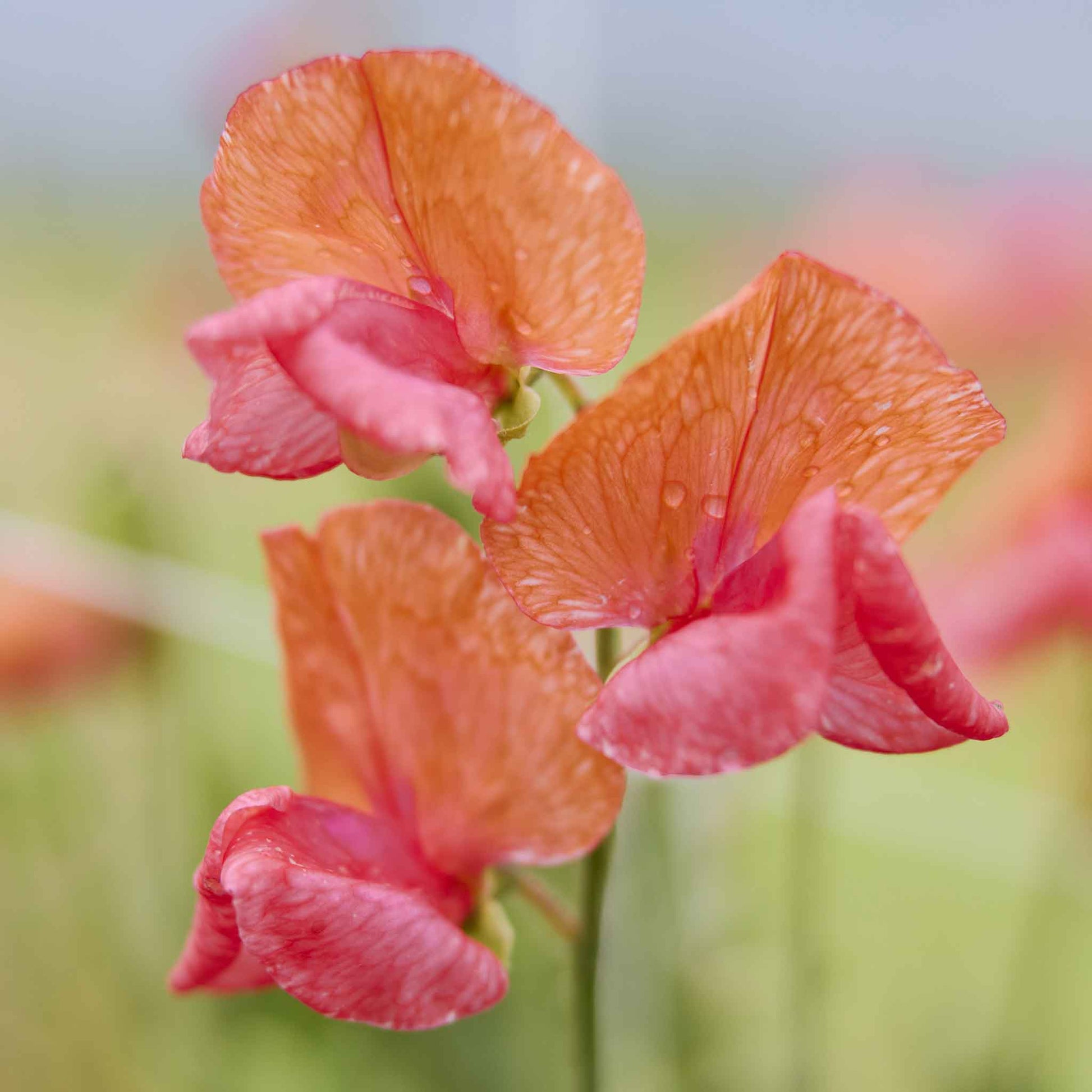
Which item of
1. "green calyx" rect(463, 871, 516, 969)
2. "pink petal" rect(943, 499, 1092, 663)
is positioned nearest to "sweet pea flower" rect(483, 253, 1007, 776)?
"green calyx" rect(463, 871, 516, 969)

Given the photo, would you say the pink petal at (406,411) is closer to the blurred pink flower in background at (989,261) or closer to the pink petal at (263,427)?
the pink petal at (263,427)

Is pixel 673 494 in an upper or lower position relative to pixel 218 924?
upper

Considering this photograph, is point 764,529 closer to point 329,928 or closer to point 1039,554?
point 329,928

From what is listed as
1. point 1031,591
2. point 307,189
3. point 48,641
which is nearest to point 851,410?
point 307,189

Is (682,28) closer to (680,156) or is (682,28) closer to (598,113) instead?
(680,156)

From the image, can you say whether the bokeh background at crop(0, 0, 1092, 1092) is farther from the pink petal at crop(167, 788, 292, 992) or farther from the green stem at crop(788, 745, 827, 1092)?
the pink petal at crop(167, 788, 292, 992)

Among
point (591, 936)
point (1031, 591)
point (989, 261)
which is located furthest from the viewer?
point (989, 261)

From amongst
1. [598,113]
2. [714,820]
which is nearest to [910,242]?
[598,113]
